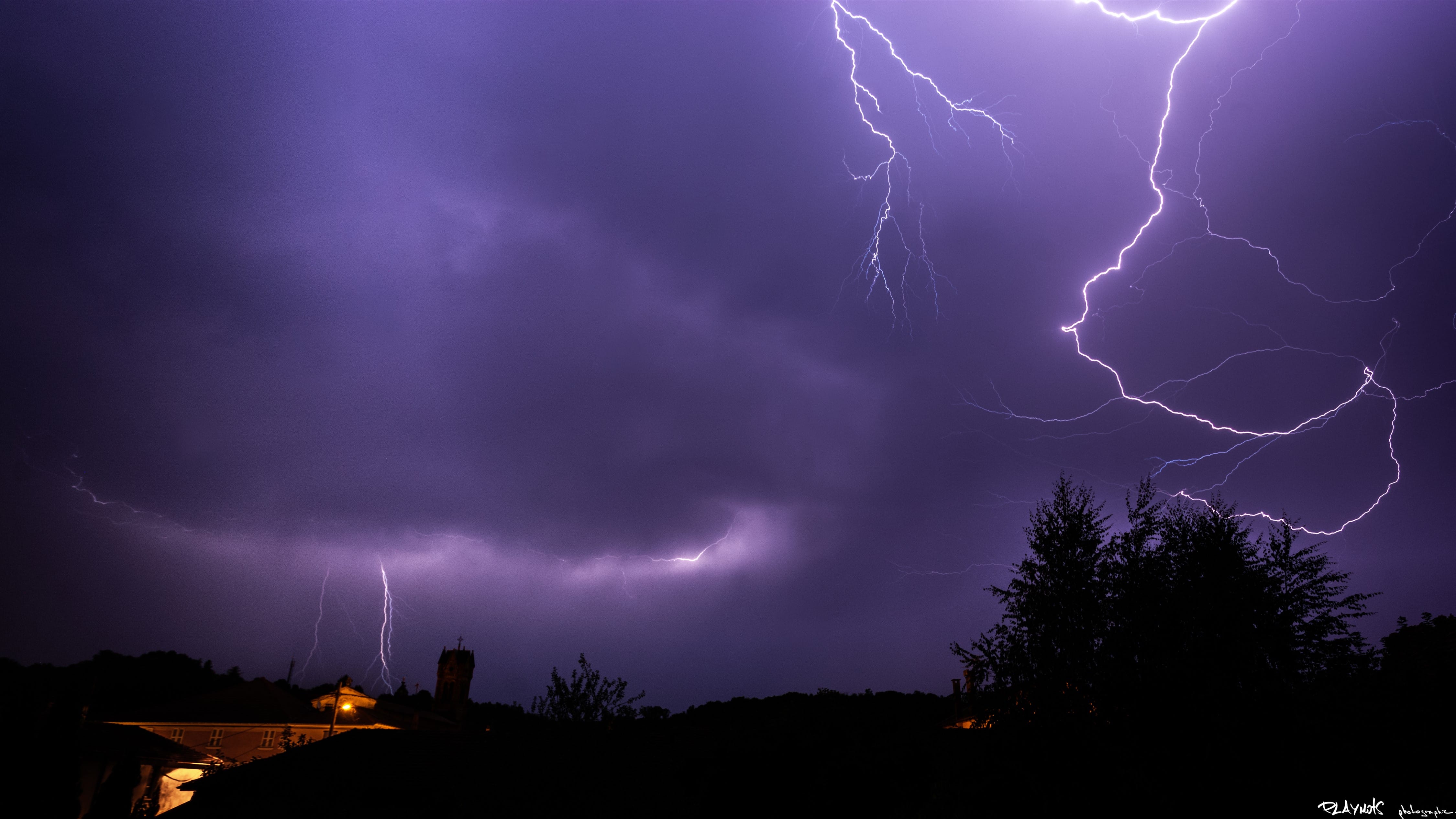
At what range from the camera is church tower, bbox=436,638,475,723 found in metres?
61.6

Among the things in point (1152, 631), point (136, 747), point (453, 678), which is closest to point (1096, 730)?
point (1152, 631)

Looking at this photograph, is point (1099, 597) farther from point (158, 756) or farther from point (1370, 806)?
point (158, 756)

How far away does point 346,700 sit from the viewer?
44188 millimetres

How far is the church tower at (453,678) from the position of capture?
61.6 meters

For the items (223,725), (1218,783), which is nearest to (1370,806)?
(1218,783)

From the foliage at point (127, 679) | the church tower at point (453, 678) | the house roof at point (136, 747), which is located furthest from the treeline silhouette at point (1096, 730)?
the church tower at point (453, 678)

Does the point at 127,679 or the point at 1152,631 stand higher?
the point at 1152,631

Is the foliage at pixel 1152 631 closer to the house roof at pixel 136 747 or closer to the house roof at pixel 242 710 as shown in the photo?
the house roof at pixel 136 747

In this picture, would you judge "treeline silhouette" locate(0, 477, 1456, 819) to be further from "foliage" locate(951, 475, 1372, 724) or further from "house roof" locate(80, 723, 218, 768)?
"house roof" locate(80, 723, 218, 768)

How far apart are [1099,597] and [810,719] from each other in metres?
21.1

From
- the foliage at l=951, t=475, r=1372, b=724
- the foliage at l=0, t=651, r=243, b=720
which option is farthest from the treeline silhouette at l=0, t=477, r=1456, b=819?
the foliage at l=0, t=651, r=243, b=720

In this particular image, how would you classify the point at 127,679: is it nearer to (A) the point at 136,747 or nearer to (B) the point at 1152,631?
(A) the point at 136,747

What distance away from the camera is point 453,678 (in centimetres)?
6181

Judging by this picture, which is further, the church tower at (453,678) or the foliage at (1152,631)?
the church tower at (453,678)
